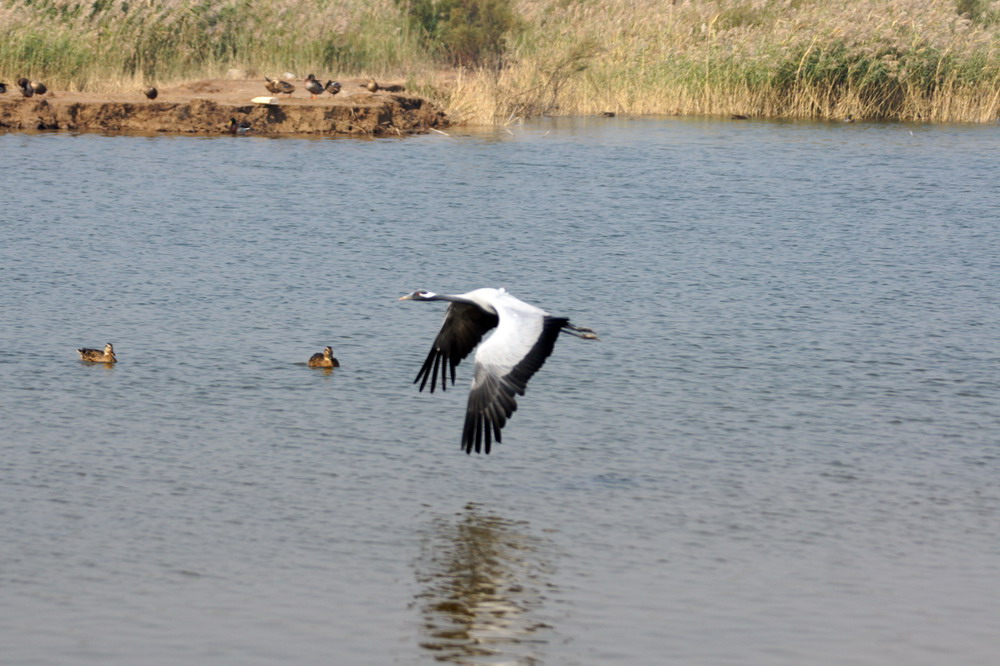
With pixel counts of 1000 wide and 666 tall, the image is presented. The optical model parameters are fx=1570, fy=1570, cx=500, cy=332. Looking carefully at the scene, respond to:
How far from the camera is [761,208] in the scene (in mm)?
19234

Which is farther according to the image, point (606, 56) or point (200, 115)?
point (606, 56)

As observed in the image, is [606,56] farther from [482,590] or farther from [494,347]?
[482,590]

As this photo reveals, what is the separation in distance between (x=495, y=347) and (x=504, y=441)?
49.7 inches

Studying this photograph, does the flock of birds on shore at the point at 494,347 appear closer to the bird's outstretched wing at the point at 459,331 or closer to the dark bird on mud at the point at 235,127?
the bird's outstretched wing at the point at 459,331

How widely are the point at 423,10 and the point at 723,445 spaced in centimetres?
2507

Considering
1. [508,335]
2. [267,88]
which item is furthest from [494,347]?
[267,88]

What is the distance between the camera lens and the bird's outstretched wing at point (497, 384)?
7.72 meters

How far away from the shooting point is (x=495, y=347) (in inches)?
313

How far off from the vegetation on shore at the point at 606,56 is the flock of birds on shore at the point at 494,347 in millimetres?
19093

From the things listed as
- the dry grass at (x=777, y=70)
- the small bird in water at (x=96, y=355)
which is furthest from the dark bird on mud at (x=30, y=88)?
the small bird in water at (x=96, y=355)

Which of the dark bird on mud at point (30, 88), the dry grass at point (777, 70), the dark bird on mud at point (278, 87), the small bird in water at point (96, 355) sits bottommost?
the small bird in water at point (96, 355)

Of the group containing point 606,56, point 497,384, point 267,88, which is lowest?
point 497,384

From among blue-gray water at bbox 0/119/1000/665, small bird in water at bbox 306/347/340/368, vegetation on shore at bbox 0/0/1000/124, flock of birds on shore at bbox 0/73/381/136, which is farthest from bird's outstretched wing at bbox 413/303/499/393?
vegetation on shore at bbox 0/0/1000/124

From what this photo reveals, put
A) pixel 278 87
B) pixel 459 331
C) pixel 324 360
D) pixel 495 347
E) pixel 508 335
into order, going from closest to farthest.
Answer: pixel 495 347
pixel 508 335
pixel 459 331
pixel 324 360
pixel 278 87
